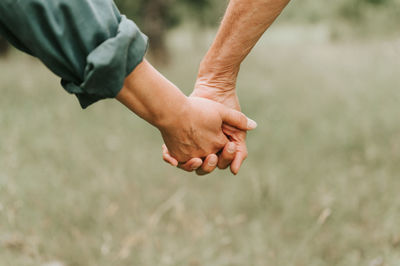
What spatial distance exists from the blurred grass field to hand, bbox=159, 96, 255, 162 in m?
0.45

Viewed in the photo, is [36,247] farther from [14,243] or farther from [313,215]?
[313,215]

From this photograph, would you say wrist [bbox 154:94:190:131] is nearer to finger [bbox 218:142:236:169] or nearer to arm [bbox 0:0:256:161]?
arm [bbox 0:0:256:161]

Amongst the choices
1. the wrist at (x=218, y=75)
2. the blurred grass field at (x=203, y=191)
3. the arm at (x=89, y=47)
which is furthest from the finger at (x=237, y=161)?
the arm at (x=89, y=47)

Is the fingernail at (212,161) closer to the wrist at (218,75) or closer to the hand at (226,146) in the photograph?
the hand at (226,146)

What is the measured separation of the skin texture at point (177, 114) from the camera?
1.17 metres

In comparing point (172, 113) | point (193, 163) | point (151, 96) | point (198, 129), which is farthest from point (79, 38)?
point (193, 163)

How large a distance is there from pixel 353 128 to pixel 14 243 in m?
2.65

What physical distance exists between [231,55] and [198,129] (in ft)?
1.18

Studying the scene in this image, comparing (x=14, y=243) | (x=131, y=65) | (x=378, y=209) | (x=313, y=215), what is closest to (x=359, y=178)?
(x=378, y=209)

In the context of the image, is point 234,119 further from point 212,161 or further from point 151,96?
point 151,96

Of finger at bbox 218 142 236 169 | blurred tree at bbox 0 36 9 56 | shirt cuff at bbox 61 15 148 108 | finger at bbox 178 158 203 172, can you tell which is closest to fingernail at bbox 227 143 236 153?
finger at bbox 218 142 236 169

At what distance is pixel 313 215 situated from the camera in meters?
2.03

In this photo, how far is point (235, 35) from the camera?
1.49 m

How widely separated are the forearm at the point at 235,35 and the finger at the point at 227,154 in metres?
0.28
